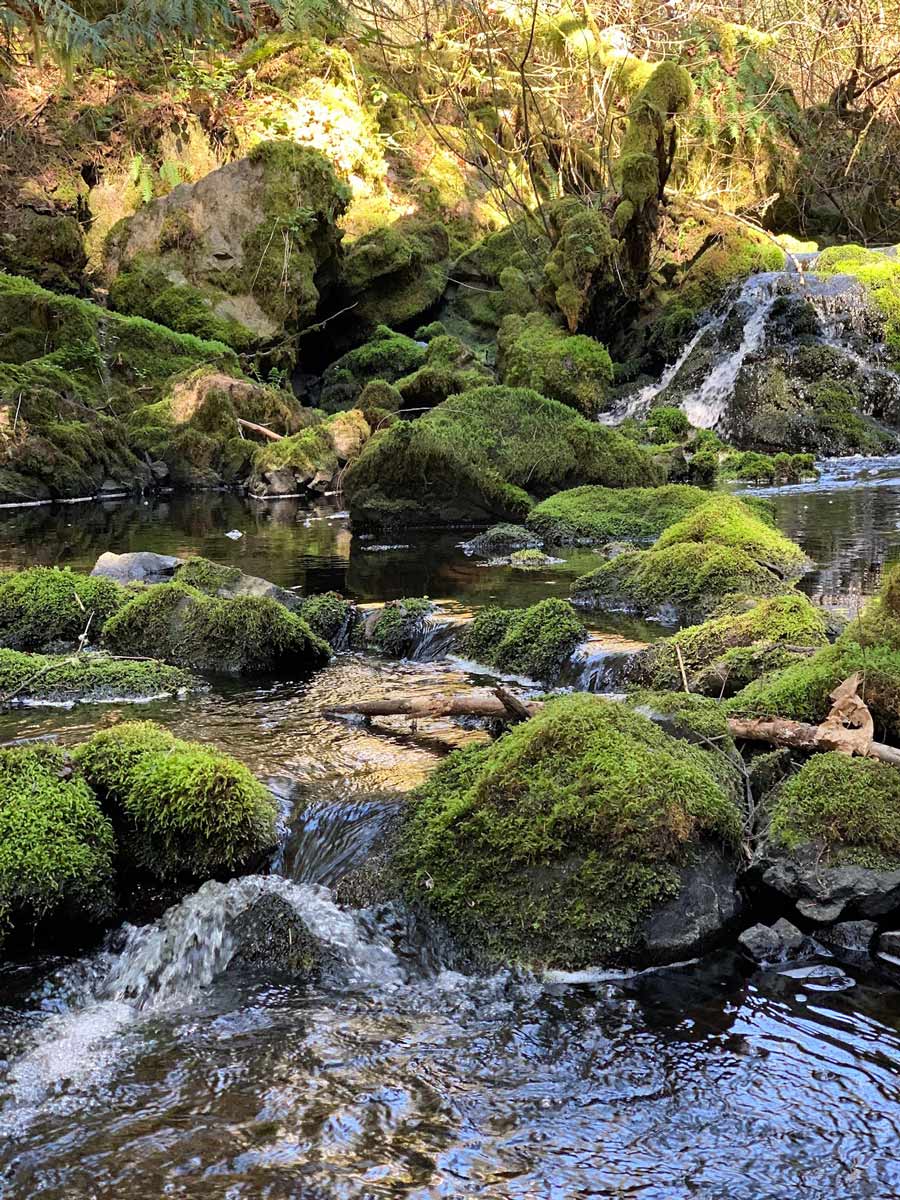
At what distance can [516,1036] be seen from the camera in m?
2.93

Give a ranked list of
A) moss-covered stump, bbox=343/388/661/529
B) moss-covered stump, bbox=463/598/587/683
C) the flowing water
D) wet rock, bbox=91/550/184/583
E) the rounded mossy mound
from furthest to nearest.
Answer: moss-covered stump, bbox=343/388/661/529 < wet rock, bbox=91/550/184/583 < moss-covered stump, bbox=463/598/587/683 < the rounded mossy mound < the flowing water

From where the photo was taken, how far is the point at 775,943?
10.8 feet

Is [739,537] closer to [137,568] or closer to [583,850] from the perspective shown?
[137,568]

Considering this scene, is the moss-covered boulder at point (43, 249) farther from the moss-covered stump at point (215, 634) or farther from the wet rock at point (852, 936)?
the wet rock at point (852, 936)

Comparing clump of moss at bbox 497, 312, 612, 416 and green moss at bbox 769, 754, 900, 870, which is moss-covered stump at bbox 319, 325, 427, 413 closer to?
clump of moss at bbox 497, 312, 612, 416

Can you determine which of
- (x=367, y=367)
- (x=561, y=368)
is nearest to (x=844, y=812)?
(x=561, y=368)

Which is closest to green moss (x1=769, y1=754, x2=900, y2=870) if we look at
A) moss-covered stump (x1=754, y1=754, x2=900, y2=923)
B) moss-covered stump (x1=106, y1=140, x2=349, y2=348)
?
moss-covered stump (x1=754, y1=754, x2=900, y2=923)

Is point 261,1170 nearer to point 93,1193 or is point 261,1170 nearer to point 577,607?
point 93,1193

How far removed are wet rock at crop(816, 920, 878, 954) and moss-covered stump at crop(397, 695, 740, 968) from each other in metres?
0.33

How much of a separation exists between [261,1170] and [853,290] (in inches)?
807

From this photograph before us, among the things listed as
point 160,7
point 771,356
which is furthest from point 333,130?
point 160,7

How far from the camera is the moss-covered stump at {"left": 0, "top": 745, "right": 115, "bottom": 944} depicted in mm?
3336

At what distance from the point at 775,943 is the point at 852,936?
25 centimetres

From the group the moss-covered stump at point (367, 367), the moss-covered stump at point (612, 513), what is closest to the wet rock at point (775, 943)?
the moss-covered stump at point (612, 513)
